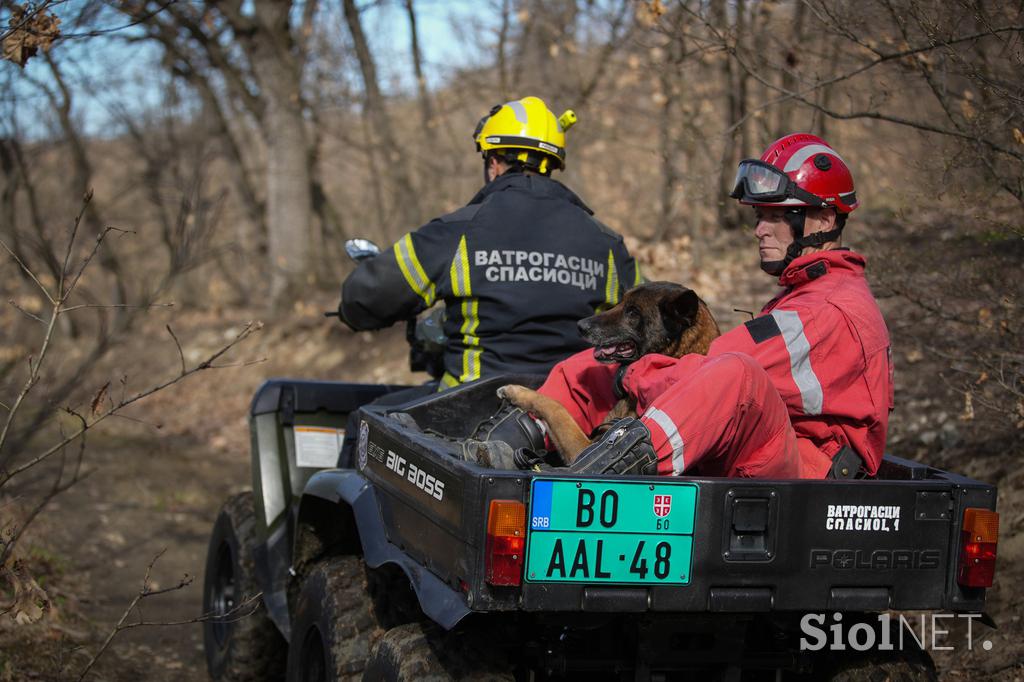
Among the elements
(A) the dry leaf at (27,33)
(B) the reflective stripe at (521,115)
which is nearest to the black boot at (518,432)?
(B) the reflective stripe at (521,115)

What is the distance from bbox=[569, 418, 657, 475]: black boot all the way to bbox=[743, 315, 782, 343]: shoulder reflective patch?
67 centimetres

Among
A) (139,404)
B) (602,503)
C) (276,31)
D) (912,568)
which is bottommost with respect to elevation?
(139,404)

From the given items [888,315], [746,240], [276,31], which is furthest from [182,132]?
[888,315]

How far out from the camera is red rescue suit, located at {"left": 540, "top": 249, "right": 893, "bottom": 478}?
3.28 metres

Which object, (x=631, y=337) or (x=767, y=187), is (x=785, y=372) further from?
(x=767, y=187)

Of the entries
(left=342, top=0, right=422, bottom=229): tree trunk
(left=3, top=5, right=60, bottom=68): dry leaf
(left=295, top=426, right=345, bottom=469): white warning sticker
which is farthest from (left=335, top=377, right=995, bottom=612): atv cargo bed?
(left=342, top=0, right=422, bottom=229): tree trunk

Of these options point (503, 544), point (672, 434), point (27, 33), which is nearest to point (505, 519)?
point (503, 544)

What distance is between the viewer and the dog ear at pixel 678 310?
405 centimetres

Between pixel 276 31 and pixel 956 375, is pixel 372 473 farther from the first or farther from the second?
pixel 276 31

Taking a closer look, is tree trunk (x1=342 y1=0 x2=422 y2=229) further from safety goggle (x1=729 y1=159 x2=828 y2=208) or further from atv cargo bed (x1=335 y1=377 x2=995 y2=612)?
atv cargo bed (x1=335 y1=377 x2=995 y2=612)

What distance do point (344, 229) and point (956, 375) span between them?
13224mm

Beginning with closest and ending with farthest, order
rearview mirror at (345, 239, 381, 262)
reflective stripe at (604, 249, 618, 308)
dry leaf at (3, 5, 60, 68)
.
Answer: dry leaf at (3, 5, 60, 68), reflective stripe at (604, 249, 618, 308), rearview mirror at (345, 239, 381, 262)

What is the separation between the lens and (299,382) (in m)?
5.54

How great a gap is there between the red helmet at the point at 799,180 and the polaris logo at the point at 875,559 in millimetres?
1304
